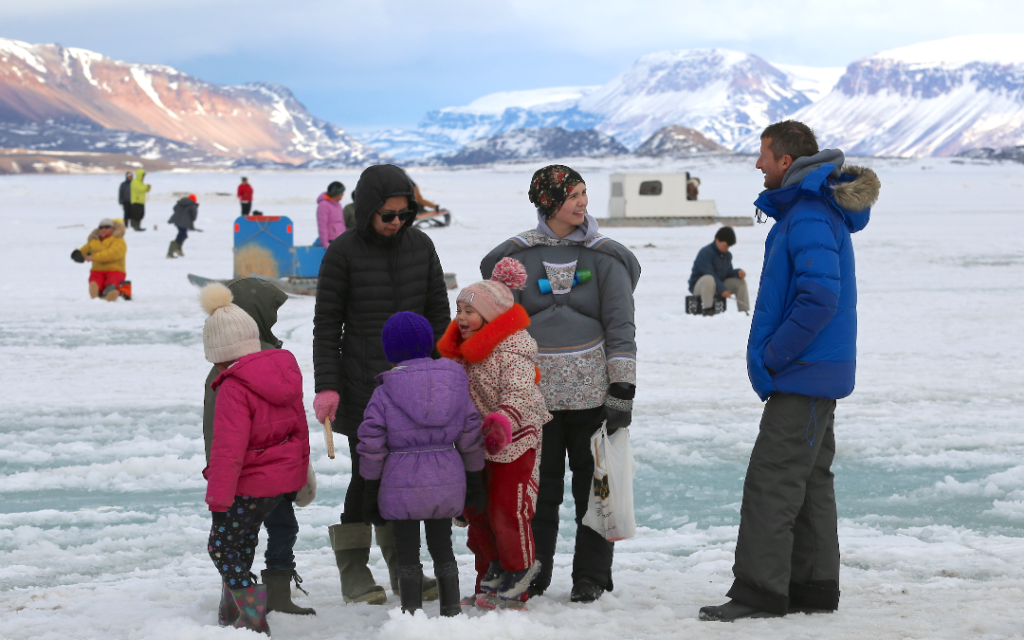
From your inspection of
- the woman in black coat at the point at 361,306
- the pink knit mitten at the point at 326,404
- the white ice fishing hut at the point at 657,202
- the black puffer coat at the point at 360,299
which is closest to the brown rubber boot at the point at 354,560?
the woman in black coat at the point at 361,306

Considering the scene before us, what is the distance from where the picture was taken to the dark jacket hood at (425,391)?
325 cm

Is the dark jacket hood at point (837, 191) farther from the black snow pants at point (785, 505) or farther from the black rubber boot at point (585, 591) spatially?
the black rubber boot at point (585, 591)

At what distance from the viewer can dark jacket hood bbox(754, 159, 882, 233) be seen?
11.1ft

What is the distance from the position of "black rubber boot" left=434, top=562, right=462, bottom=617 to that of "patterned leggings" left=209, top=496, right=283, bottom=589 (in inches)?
23.5

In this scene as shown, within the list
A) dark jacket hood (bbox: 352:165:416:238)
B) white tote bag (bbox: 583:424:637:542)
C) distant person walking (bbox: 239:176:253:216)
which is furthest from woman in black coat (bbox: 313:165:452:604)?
distant person walking (bbox: 239:176:253:216)

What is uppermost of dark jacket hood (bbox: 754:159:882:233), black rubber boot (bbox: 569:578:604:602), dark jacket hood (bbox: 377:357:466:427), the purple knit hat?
dark jacket hood (bbox: 754:159:882:233)

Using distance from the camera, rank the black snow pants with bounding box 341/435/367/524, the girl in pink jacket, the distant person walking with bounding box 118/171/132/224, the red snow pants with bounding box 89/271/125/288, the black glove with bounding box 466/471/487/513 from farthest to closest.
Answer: the distant person walking with bounding box 118/171/132/224, the red snow pants with bounding box 89/271/125/288, the black snow pants with bounding box 341/435/367/524, the black glove with bounding box 466/471/487/513, the girl in pink jacket

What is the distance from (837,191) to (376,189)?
160 cm

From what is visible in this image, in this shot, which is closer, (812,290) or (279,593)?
(812,290)

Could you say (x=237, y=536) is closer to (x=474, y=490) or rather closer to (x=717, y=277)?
(x=474, y=490)

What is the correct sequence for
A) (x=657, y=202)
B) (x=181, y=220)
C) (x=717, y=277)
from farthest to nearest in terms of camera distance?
(x=657, y=202), (x=181, y=220), (x=717, y=277)

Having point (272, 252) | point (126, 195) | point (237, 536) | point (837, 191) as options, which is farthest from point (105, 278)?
point (126, 195)

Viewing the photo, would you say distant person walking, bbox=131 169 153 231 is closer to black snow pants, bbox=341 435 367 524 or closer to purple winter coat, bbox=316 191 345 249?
purple winter coat, bbox=316 191 345 249

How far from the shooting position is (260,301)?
11.8 feet
